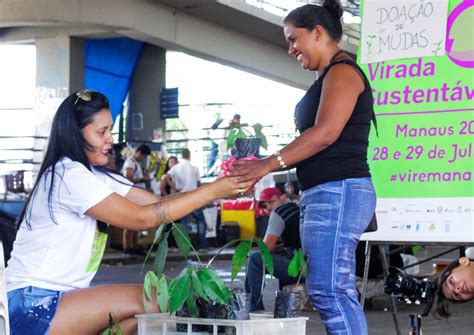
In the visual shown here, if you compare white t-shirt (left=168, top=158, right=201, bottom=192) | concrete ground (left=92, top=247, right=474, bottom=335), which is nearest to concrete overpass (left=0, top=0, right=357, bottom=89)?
white t-shirt (left=168, top=158, right=201, bottom=192)

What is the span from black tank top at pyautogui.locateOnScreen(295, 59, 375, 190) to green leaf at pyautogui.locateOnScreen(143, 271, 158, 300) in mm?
972

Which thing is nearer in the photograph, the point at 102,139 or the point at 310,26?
the point at 102,139

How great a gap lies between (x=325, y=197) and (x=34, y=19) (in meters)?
19.2

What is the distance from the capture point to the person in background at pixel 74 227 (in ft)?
14.5

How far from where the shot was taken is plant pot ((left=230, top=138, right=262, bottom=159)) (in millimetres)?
4797

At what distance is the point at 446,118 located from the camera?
20.8 feet

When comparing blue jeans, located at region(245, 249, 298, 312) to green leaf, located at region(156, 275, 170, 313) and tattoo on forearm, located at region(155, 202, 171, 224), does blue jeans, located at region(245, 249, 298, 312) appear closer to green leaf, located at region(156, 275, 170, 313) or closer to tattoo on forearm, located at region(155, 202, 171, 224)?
tattoo on forearm, located at region(155, 202, 171, 224)

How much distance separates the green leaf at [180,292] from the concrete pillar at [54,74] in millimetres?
20728

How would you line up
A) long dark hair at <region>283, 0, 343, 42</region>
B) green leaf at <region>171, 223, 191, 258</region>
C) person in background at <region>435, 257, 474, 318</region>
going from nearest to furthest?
green leaf at <region>171, 223, 191, 258</region> → long dark hair at <region>283, 0, 343, 42</region> → person in background at <region>435, 257, 474, 318</region>

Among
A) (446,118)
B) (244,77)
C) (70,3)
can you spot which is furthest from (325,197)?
(244,77)

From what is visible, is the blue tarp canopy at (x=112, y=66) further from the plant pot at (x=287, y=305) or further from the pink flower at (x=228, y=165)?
the plant pot at (x=287, y=305)

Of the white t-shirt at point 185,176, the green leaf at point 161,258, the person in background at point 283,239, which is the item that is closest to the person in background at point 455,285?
the green leaf at point 161,258

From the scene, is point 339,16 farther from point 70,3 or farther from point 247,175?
point 70,3

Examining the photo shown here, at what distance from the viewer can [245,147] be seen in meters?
4.81
